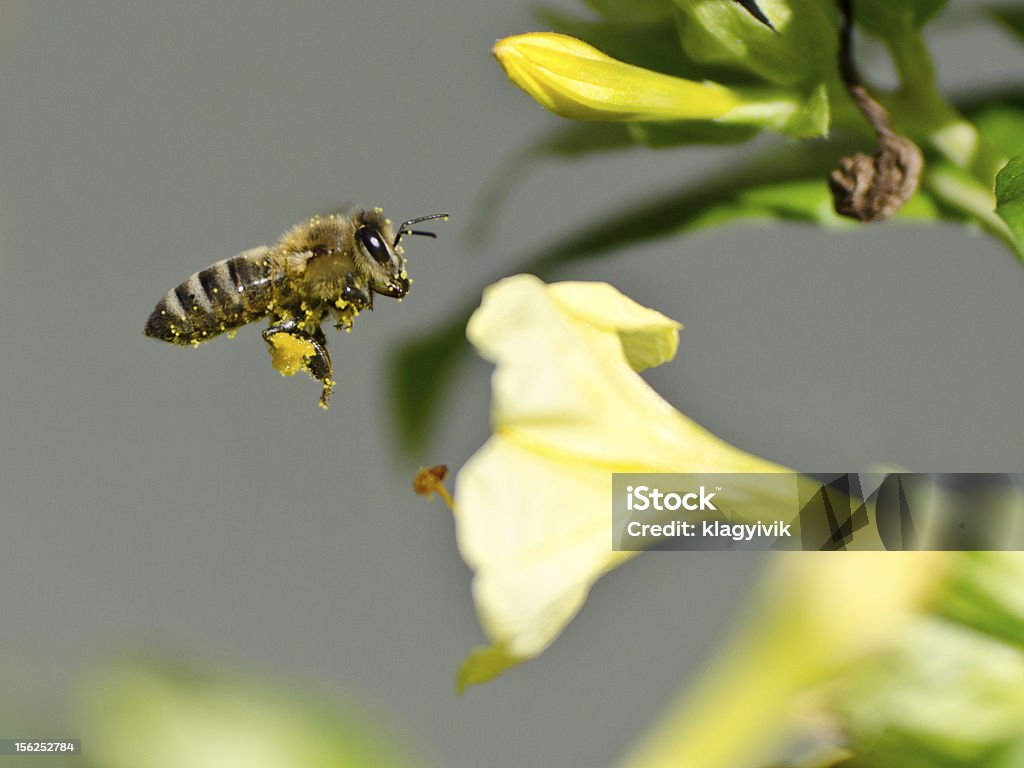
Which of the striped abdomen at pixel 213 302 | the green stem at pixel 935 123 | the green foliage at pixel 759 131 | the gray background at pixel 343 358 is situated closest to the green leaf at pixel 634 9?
the green foliage at pixel 759 131

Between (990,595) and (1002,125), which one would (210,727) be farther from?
(1002,125)

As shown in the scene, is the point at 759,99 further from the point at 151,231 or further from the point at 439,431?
the point at 151,231

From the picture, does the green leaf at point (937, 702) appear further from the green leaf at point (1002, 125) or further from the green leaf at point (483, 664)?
the green leaf at point (1002, 125)

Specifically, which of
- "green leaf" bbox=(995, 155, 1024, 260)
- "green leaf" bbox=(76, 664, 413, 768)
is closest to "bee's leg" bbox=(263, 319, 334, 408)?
"green leaf" bbox=(76, 664, 413, 768)

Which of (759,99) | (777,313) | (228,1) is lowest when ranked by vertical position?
(777,313)

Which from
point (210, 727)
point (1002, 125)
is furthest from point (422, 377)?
point (1002, 125)

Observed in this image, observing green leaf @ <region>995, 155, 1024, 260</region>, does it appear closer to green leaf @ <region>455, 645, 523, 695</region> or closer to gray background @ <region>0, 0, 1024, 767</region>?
green leaf @ <region>455, 645, 523, 695</region>

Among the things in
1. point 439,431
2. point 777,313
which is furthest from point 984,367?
point 439,431
